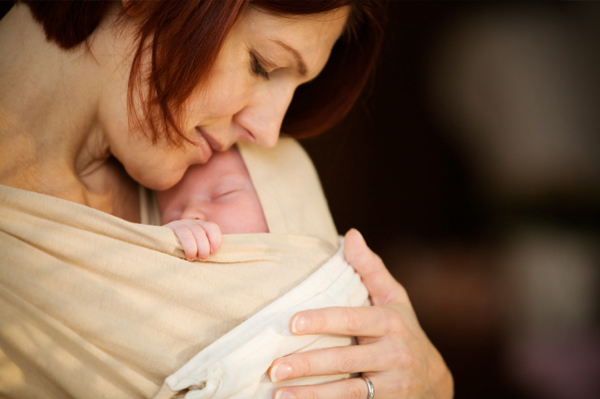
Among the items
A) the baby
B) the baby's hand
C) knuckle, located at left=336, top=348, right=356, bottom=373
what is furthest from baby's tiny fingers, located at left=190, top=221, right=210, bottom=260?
knuckle, located at left=336, top=348, right=356, bottom=373

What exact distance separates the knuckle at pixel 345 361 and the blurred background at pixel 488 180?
2.20m

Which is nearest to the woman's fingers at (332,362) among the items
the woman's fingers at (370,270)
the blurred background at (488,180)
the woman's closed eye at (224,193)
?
the woman's fingers at (370,270)

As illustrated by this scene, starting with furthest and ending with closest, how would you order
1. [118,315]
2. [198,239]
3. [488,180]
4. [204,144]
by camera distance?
[488,180] < [204,144] < [198,239] < [118,315]

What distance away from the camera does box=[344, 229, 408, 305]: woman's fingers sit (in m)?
1.02

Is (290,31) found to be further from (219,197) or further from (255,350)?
(255,350)

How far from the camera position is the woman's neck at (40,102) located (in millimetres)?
890

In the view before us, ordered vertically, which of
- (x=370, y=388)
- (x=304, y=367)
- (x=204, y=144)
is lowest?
(x=370, y=388)

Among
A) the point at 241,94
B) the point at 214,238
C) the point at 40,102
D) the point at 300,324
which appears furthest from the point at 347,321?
the point at 40,102

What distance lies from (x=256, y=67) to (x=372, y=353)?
25.7 inches

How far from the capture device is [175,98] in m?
0.88

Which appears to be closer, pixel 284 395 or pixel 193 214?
pixel 284 395

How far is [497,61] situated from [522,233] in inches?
49.2

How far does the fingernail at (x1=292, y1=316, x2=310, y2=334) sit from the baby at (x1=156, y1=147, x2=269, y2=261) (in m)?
0.29

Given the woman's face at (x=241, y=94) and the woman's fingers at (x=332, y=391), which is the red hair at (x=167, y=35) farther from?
the woman's fingers at (x=332, y=391)
